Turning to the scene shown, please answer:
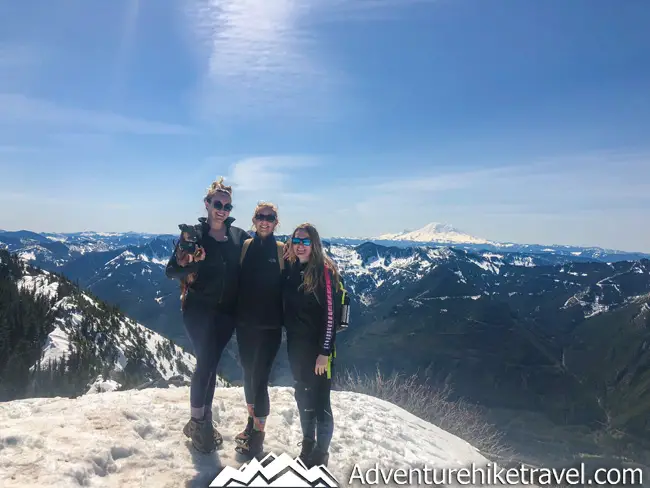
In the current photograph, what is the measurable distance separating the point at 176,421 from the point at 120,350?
57611 millimetres

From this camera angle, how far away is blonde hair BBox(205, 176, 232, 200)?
21.3ft

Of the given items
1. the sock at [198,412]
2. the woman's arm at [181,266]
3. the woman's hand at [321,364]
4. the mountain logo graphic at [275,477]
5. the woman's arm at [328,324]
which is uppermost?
the woman's arm at [181,266]

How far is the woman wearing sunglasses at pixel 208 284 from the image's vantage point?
6.16 meters

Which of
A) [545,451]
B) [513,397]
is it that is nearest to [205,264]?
[545,451]

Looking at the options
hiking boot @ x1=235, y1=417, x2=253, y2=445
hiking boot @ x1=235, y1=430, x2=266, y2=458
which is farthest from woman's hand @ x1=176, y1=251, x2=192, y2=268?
hiking boot @ x1=235, y1=430, x2=266, y2=458

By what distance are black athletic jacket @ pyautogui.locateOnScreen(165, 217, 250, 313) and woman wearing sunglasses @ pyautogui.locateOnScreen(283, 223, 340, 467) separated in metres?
0.80

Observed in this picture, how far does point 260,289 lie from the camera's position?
21.0ft

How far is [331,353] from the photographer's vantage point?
660 cm

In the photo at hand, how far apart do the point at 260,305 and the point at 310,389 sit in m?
1.51

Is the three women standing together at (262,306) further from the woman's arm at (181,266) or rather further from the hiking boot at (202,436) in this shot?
the woman's arm at (181,266)

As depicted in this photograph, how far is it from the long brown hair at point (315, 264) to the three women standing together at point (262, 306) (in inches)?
0.6

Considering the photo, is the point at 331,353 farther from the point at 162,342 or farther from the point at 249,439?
the point at 162,342

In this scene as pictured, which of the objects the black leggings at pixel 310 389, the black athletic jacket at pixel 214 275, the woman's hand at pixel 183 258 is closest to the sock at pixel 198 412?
the black leggings at pixel 310 389

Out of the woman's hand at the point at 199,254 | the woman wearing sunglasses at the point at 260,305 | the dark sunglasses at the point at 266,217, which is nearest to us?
the woman's hand at the point at 199,254
